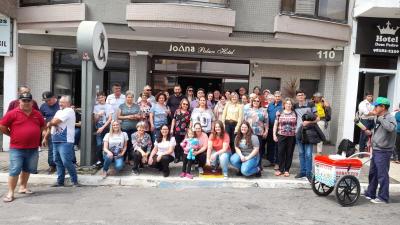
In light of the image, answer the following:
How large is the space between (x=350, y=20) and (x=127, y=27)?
6.36 metres

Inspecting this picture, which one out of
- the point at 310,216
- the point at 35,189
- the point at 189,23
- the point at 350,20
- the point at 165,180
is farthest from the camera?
the point at 350,20

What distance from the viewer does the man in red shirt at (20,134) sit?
20.6ft

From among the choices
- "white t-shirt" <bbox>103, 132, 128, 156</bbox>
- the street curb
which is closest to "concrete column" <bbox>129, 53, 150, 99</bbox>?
"white t-shirt" <bbox>103, 132, 128, 156</bbox>

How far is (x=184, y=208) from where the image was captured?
20.0 feet

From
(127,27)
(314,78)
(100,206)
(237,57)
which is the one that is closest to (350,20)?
(314,78)

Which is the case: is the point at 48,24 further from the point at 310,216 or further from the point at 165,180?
the point at 310,216

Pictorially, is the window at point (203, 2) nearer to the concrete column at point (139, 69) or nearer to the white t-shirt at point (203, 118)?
the concrete column at point (139, 69)

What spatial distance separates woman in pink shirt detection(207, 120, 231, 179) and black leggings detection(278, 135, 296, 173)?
3.51 feet

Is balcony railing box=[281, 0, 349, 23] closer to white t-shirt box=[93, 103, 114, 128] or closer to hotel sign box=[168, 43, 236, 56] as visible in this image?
hotel sign box=[168, 43, 236, 56]

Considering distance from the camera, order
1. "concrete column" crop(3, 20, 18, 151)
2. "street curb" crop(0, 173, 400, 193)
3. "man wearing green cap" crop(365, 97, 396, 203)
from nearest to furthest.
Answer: "man wearing green cap" crop(365, 97, 396, 203), "street curb" crop(0, 173, 400, 193), "concrete column" crop(3, 20, 18, 151)

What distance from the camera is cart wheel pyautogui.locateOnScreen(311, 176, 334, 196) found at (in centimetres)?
694

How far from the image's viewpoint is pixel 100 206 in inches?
238

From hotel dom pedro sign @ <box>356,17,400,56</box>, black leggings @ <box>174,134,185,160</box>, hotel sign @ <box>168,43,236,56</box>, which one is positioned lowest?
black leggings @ <box>174,134,185,160</box>

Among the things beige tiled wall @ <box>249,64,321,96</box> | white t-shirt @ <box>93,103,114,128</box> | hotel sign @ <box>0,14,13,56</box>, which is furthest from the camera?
beige tiled wall @ <box>249,64,321,96</box>
